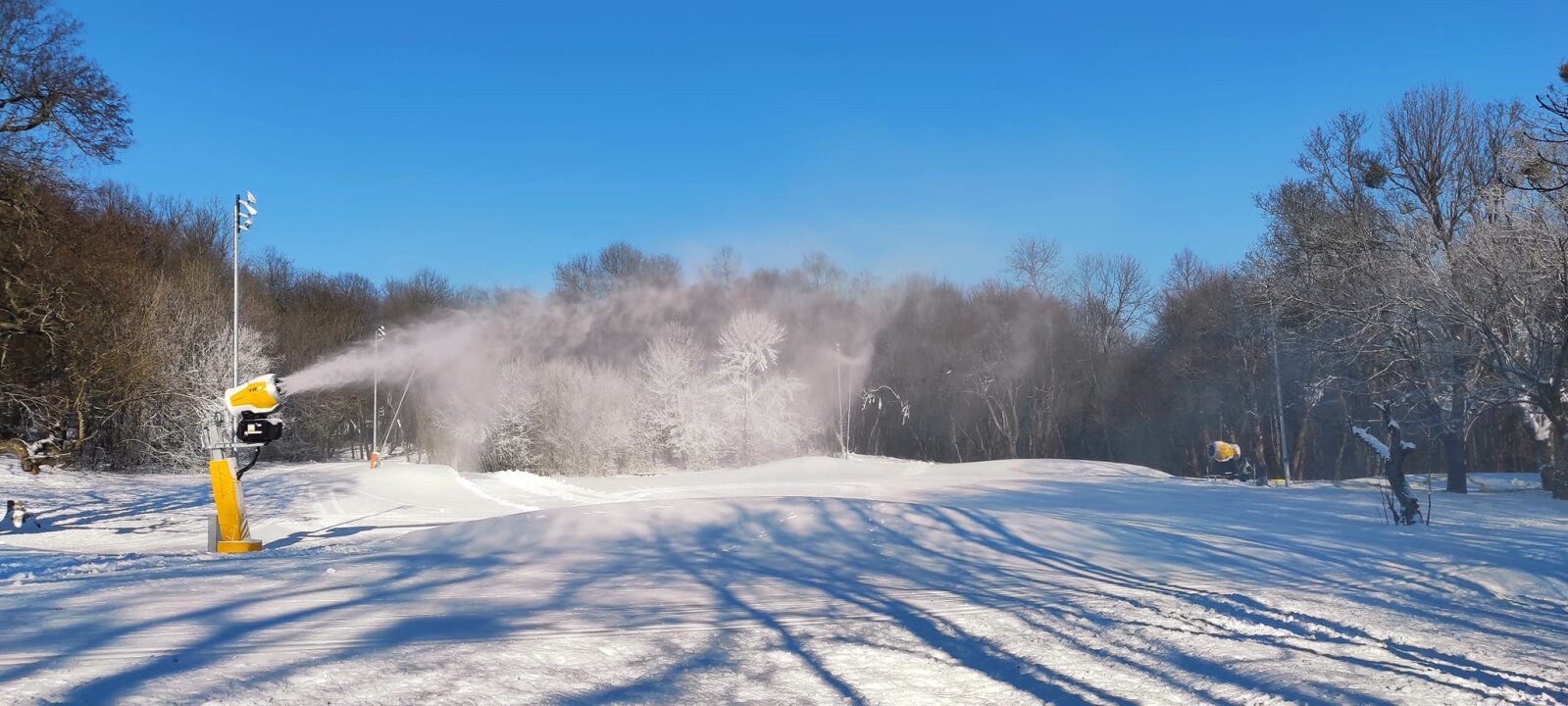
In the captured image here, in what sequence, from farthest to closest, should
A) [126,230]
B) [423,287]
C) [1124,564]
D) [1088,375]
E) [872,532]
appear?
[423,287] < [1088,375] < [126,230] < [872,532] < [1124,564]

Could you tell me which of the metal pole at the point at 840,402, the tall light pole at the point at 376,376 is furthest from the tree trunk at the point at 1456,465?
the metal pole at the point at 840,402

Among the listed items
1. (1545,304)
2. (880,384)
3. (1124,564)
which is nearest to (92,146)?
(1124,564)

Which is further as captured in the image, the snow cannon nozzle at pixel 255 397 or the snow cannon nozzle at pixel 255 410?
the snow cannon nozzle at pixel 255 397

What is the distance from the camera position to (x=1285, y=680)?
672cm

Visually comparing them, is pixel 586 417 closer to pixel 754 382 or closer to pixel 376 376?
pixel 754 382

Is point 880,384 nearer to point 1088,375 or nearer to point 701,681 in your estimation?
point 1088,375

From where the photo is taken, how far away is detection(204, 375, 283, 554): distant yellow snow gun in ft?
49.9

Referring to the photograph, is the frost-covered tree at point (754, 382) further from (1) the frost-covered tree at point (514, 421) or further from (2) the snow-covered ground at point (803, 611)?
(2) the snow-covered ground at point (803, 611)

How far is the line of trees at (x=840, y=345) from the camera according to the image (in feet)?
75.4

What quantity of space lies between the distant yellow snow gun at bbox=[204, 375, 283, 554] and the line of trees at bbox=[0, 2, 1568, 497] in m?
9.35

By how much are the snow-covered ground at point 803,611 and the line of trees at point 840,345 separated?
198 inches

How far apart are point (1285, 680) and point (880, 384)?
62684 millimetres

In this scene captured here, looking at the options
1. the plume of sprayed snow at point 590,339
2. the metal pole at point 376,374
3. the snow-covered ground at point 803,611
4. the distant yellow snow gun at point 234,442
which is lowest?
the snow-covered ground at point 803,611

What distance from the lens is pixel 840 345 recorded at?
6350cm
